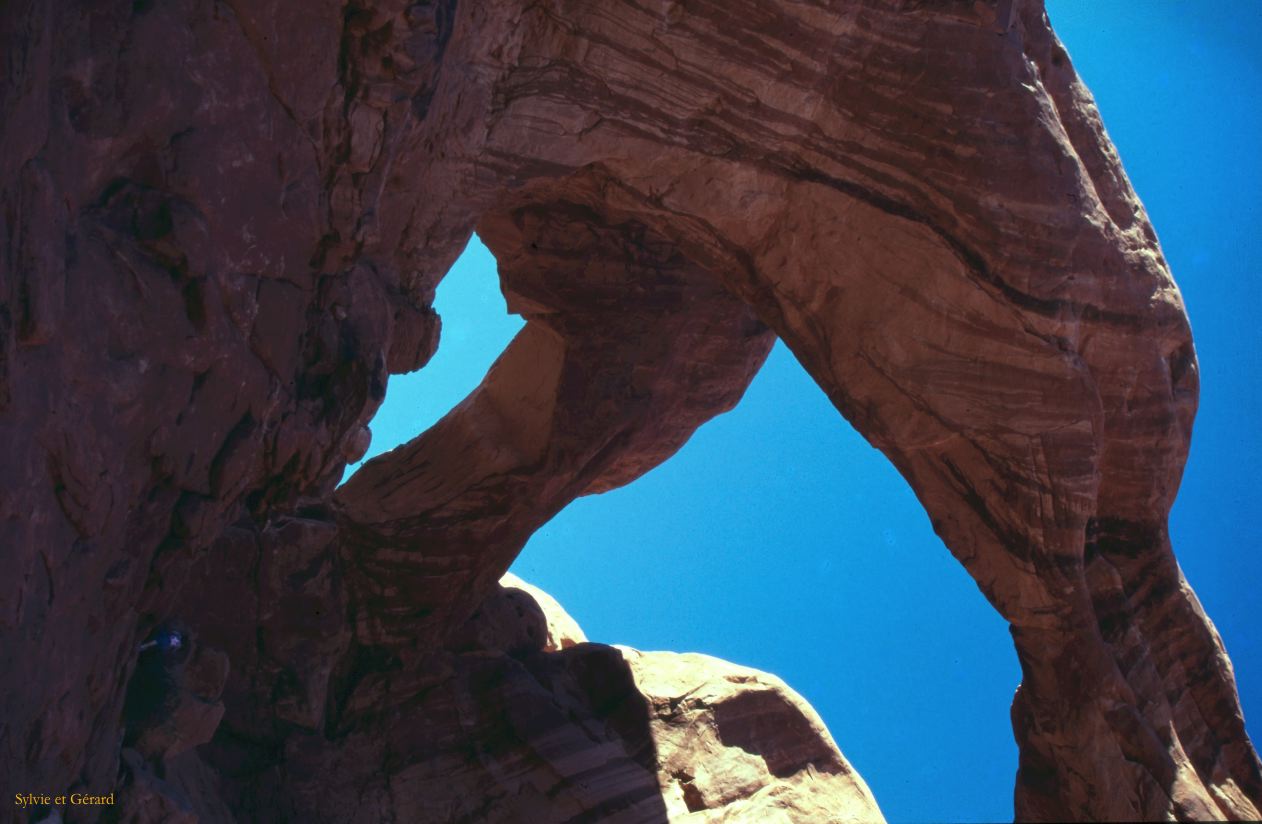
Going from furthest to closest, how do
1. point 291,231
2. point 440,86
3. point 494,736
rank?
1. point 494,736
2. point 440,86
3. point 291,231

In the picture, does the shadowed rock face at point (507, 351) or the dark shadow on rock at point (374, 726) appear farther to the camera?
the dark shadow on rock at point (374, 726)

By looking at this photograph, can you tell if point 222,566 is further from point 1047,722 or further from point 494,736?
point 1047,722

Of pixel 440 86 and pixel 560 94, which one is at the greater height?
pixel 560 94

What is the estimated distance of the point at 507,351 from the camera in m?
6.30

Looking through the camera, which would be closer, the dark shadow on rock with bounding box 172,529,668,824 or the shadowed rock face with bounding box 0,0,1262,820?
the shadowed rock face with bounding box 0,0,1262,820

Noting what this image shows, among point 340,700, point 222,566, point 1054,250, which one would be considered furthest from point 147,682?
point 1054,250

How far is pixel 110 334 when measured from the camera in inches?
105

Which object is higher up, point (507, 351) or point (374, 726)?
point (507, 351)

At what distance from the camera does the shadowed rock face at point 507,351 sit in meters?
2.71

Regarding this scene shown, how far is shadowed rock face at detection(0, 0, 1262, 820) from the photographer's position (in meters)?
2.71

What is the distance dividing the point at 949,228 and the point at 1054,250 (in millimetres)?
385

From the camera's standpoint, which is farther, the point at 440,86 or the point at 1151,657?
the point at 1151,657

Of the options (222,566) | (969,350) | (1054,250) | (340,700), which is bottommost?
(340,700)

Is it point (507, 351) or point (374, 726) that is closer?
point (374, 726)
